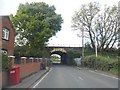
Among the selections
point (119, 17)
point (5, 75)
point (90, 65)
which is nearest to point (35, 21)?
point (90, 65)

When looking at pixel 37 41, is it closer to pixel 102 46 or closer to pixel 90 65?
pixel 90 65

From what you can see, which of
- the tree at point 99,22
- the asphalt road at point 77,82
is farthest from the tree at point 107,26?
the asphalt road at point 77,82

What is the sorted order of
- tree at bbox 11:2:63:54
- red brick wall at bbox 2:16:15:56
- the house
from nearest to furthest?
1. the house
2. red brick wall at bbox 2:16:15:56
3. tree at bbox 11:2:63:54

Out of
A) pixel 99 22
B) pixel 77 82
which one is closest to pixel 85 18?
Result: pixel 99 22

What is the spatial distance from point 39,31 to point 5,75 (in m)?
38.5

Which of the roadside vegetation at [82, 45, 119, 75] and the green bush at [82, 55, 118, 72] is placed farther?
the green bush at [82, 55, 118, 72]

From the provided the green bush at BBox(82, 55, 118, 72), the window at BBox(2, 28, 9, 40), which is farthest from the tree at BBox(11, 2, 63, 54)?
the window at BBox(2, 28, 9, 40)

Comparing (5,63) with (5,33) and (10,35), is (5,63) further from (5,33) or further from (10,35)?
(10,35)

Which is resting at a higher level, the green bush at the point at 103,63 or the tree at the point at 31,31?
the tree at the point at 31,31

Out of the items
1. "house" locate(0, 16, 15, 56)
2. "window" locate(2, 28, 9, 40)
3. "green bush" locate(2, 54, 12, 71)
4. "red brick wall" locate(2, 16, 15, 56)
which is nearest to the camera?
"green bush" locate(2, 54, 12, 71)


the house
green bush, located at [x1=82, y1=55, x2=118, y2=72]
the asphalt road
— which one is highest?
the house

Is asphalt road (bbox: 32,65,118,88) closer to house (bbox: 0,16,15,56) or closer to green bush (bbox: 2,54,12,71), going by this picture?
green bush (bbox: 2,54,12,71)

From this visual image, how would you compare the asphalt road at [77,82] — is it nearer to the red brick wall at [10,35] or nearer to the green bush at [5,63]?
the green bush at [5,63]

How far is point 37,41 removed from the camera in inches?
2158
